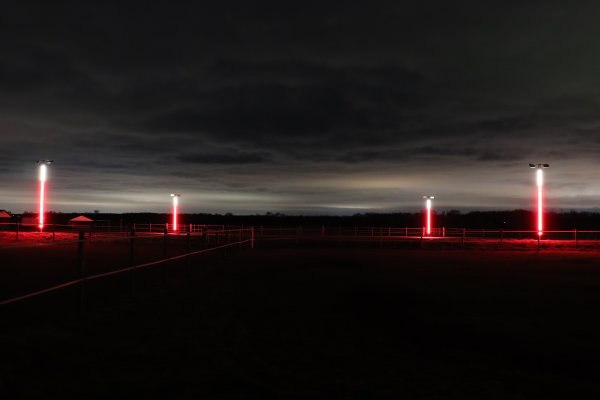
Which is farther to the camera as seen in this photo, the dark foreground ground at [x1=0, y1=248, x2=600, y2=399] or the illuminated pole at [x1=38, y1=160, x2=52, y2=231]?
the illuminated pole at [x1=38, y1=160, x2=52, y2=231]

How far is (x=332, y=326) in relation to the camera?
7.44 meters

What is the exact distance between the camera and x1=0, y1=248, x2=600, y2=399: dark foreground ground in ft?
15.3

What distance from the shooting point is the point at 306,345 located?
20.5ft

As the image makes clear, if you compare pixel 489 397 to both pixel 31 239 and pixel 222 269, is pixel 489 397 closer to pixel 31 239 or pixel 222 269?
pixel 222 269

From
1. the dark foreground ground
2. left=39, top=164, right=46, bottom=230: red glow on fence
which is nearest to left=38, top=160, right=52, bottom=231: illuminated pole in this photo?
left=39, top=164, right=46, bottom=230: red glow on fence

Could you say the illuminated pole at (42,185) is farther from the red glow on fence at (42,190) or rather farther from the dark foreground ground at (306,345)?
the dark foreground ground at (306,345)

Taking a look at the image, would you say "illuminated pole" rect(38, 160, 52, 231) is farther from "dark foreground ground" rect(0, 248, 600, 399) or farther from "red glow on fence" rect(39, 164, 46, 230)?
"dark foreground ground" rect(0, 248, 600, 399)

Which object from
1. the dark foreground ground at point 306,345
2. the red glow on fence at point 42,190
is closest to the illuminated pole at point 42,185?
the red glow on fence at point 42,190

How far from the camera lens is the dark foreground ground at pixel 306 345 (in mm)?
4672

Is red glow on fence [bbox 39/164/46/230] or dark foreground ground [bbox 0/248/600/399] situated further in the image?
red glow on fence [bbox 39/164/46/230]

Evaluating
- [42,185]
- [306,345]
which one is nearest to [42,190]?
[42,185]

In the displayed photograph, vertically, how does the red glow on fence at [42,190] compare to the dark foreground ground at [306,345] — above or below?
above

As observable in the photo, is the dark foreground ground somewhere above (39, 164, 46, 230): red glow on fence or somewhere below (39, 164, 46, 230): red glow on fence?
below

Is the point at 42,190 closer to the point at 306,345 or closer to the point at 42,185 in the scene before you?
the point at 42,185
